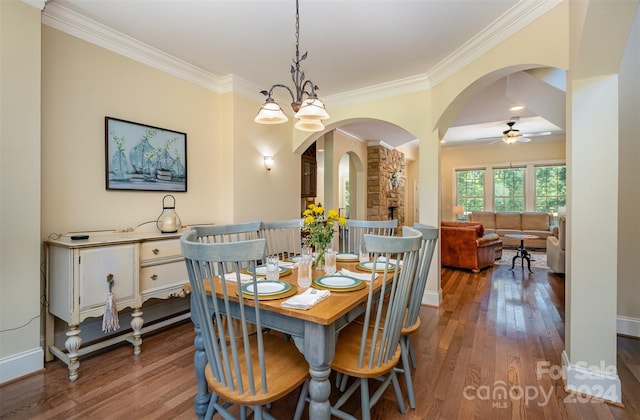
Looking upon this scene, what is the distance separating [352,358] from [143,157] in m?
2.60

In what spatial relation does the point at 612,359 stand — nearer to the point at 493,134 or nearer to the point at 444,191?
the point at 493,134

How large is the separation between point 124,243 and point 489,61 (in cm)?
340

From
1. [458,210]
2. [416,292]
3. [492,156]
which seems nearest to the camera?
[416,292]

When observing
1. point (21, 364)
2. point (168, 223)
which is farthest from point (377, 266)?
point (21, 364)

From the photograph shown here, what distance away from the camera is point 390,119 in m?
3.73

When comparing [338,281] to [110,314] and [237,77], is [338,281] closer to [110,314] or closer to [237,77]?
[110,314]

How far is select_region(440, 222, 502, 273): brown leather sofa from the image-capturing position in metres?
4.97

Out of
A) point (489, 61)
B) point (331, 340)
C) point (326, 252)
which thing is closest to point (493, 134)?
point (489, 61)

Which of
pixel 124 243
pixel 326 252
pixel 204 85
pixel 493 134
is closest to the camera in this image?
pixel 326 252

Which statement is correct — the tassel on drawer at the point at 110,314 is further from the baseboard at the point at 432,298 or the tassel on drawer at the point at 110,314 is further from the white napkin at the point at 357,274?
the baseboard at the point at 432,298

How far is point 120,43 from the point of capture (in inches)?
103

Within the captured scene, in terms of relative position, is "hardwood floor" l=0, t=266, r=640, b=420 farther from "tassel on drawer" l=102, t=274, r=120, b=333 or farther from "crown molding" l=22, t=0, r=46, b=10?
"crown molding" l=22, t=0, r=46, b=10

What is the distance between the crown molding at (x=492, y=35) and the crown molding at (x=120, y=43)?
256 centimetres

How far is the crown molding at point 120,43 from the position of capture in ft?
7.46
